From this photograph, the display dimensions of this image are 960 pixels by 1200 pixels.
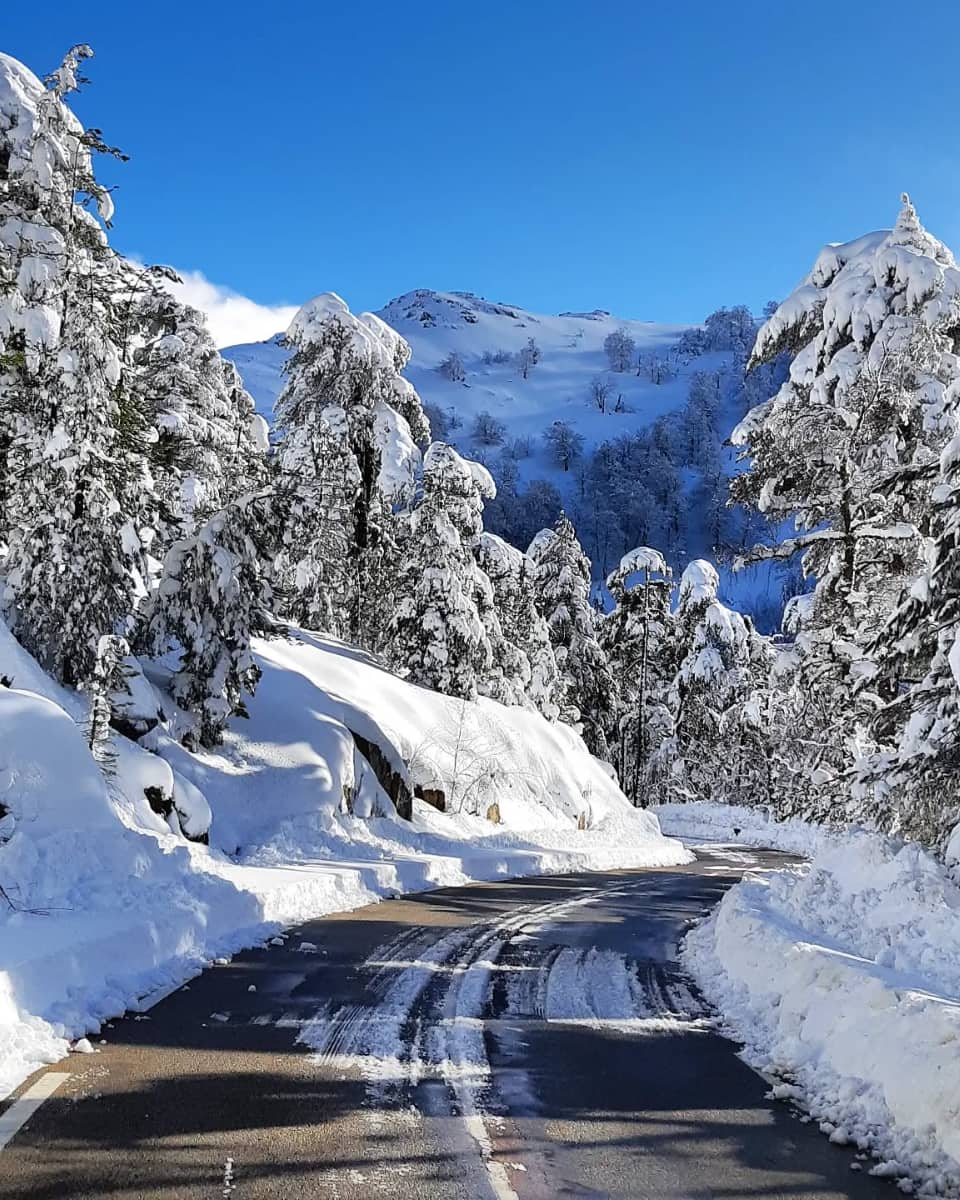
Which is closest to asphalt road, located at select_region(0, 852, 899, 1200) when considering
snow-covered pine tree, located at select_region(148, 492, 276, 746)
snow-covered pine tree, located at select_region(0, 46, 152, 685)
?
snow-covered pine tree, located at select_region(0, 46, 152, 685)

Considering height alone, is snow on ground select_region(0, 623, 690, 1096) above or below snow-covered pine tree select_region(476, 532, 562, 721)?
below

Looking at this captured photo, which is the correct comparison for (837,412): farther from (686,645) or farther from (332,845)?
(686,645)

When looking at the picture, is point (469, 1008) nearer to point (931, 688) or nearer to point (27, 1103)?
point (27, 1103)

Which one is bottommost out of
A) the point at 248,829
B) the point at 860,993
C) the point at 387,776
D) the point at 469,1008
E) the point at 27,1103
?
the point at 469,1008

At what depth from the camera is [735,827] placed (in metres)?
44.9

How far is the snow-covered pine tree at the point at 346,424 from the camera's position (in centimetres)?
2783

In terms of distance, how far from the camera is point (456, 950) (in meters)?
10.7

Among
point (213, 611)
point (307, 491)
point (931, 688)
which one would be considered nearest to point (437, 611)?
point (307, 491)

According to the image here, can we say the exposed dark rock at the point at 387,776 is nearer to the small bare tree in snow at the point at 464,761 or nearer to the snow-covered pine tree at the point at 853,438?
the small bare tree in snow at the point at 464,761

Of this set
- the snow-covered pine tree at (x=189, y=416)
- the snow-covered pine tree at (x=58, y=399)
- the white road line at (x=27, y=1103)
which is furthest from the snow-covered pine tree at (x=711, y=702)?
the white road line at (x=27, y=1103)

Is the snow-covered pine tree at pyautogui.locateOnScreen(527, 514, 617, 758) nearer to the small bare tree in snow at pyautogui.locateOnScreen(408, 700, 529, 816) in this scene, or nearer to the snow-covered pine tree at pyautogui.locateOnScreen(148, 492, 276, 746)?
the small bare tree in snow at pyautogui.locateOnScreen(408, 700, 529, 816)

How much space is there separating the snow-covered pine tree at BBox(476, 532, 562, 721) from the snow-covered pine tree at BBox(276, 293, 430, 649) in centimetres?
1073

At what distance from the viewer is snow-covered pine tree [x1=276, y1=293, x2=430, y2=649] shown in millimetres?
27828

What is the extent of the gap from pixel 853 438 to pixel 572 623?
100 ft
